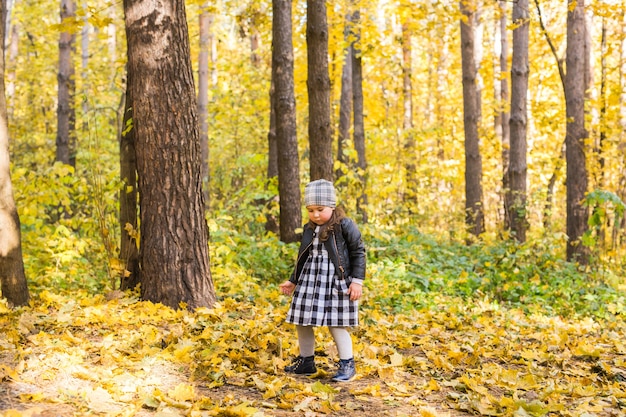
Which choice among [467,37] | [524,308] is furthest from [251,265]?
[467,37]

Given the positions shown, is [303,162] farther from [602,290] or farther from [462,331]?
[462,331]

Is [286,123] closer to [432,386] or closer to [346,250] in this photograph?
[346,250]

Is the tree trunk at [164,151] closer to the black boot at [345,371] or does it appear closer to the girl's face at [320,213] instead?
the girl's face at [320,213]

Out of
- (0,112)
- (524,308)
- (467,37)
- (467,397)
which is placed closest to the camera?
(467,397)

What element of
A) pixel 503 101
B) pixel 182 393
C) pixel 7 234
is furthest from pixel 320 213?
pixel 503 101

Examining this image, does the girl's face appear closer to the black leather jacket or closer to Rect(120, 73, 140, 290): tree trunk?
the black leather jacket

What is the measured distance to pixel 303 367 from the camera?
4.83 metres

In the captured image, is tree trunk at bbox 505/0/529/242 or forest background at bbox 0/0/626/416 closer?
forest background at bbox 0/0/626/416

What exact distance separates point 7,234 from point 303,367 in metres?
2.84

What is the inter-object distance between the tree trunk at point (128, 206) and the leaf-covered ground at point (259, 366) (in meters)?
0.42

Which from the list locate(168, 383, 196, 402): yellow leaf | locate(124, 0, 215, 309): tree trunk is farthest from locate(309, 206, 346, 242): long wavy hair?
locate(124, 0, 215, 309): tree trunk

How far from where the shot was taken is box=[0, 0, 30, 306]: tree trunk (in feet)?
17.6

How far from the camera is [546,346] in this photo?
20.2 feet

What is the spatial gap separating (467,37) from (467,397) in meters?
11.7
